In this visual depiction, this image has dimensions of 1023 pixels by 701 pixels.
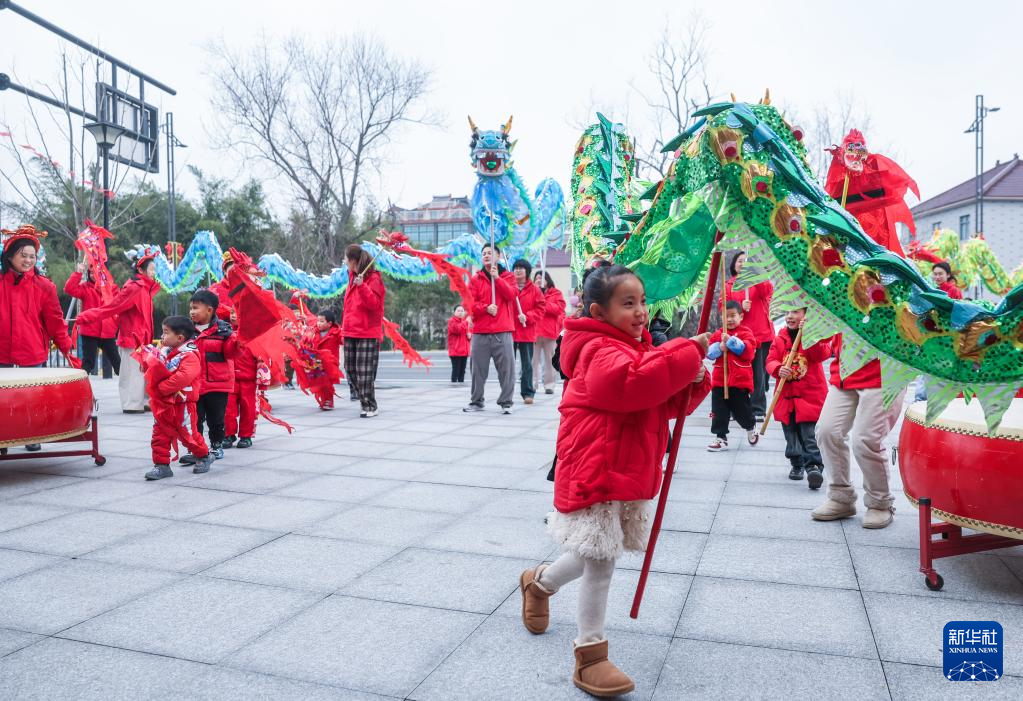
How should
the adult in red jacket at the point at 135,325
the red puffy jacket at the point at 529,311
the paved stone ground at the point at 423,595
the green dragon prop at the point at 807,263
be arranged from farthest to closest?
the red puffy jacket at the point at 529,311
the adult in red jacket at the point at 135,325
the paved stone ground at the point at 423,595
the green dragon prop at the point at 807,263

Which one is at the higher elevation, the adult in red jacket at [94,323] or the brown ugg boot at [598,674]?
the adult in red jacket at [94,323]

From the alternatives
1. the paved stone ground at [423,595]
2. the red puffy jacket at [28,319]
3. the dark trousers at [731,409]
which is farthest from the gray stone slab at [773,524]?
the red puffy jacket at [28,319]

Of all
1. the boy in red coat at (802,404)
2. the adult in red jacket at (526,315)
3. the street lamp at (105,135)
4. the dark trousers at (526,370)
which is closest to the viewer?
the boy in red coat at (802,404)

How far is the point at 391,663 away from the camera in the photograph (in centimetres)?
253

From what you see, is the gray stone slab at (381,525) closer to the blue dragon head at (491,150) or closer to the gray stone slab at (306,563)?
the gray stone slab at (306,563)

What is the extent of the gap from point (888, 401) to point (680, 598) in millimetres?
1178

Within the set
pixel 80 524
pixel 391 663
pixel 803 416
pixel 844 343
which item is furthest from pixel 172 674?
pixel 803 416

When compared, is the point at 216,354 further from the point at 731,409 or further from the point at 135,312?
the point at 731,409

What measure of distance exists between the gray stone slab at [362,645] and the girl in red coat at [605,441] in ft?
1.78

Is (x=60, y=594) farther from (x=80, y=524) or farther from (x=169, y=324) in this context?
(x=169, y=324)

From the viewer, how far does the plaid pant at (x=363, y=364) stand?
849 centimetres

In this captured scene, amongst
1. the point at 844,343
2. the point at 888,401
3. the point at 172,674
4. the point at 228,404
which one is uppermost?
the point at 844,343

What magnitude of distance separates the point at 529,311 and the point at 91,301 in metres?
5.45

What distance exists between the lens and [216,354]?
5.98 m
